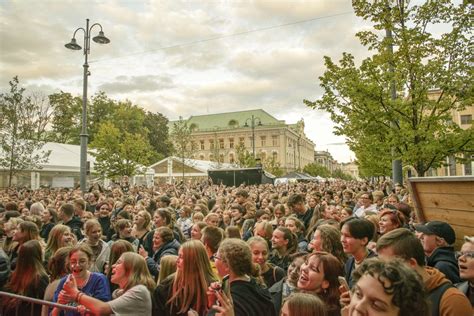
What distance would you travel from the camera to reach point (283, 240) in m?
4.82

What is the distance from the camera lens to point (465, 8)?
9508 mm

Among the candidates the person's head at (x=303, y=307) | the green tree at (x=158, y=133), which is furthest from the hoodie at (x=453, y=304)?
the green tree at (x=158, y=133)

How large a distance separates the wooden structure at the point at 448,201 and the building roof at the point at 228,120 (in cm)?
9224

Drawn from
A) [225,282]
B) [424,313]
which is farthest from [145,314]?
[424,313]

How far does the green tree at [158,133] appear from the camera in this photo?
220ft

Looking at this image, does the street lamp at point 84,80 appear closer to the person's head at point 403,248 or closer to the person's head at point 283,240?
the person's head at point 283,240

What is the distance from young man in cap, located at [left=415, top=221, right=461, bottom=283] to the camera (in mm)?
3437

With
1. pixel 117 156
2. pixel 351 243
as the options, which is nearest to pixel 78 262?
pixel 351 243

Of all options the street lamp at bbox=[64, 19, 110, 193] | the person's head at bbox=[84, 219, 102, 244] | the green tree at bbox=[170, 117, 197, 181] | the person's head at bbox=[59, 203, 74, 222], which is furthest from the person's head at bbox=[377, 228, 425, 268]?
the green tree at bbox=[170, 117, 197, 181]

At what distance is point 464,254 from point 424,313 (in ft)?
5.62

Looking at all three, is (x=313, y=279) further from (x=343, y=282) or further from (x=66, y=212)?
(x=66, y=212)

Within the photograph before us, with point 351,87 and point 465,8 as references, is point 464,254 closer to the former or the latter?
point 351,87

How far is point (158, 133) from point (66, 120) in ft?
60.0

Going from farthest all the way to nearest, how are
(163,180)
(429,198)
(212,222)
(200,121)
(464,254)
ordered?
1. (200,121)
2. (163,180)
3. (212,222)
4. (429,198)
5. (464,254)
